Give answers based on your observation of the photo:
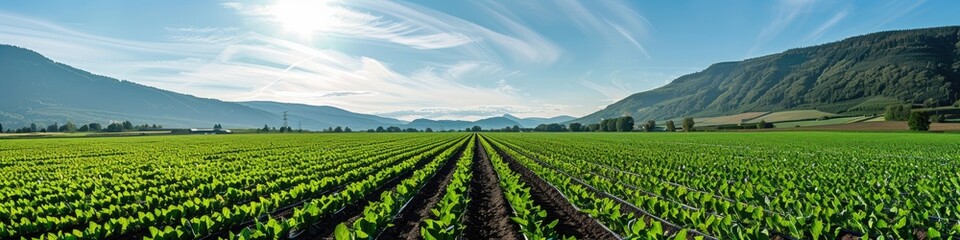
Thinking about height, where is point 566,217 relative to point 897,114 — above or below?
Answer: below

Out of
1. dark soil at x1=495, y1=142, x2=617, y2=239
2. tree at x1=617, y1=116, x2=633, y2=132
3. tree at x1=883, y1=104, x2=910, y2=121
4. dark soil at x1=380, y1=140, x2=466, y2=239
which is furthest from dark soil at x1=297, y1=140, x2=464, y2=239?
tree at x1=617, y1=116, x2=633, y2=132

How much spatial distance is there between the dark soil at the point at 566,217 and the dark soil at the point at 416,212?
2606 millimetres

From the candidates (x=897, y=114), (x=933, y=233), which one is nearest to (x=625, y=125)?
(x=897, y=114)

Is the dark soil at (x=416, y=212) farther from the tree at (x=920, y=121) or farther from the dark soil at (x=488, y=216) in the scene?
the tree at (x=920, y=121)

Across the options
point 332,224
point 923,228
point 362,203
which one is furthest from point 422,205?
point 923,228

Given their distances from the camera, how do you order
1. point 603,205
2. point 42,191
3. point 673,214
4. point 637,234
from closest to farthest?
point 637,234 < point 673,214 < point 603,205 < point 42,191

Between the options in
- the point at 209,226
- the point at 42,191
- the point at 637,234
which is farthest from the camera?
the point at 42,191

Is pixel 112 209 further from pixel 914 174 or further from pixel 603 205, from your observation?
pixel 914 174

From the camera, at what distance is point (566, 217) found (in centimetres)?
1111

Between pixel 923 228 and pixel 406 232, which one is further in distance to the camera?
pixel 406 232

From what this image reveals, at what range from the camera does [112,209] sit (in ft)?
33.7

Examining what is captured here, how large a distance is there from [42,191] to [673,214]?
15.4 metres

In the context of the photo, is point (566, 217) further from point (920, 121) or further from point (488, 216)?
point (920, 121)

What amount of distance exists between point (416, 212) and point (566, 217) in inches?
130
